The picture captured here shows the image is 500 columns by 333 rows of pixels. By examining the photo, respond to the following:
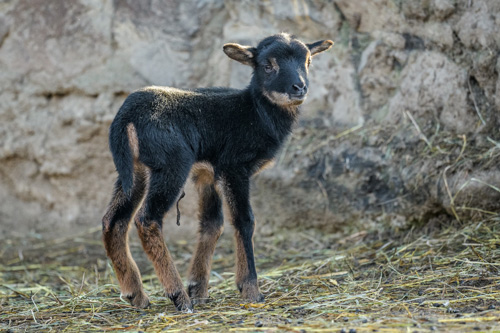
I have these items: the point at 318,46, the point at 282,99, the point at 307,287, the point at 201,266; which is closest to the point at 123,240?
the point at 201,266

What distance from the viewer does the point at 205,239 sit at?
22.5 feet

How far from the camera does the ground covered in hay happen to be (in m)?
5.29

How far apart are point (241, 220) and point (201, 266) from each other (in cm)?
74

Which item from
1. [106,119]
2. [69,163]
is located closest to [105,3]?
[106,119]

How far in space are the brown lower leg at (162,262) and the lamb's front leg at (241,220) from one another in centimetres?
68

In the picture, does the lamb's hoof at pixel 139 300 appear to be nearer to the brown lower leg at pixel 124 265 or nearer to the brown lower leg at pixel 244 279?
the brown lower leg at pixel 124 265

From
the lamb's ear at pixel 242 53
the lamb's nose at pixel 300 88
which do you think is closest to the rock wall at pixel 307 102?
the lamb's nose at pixel 300 88

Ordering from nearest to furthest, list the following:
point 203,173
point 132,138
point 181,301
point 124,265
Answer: point 181,301 < point 132,138 < point 124,265 < point 203,173

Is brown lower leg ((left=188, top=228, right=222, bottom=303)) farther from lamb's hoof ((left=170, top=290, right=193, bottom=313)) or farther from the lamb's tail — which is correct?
the lamb's tail

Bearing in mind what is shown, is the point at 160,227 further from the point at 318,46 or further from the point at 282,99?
the point at 318,46

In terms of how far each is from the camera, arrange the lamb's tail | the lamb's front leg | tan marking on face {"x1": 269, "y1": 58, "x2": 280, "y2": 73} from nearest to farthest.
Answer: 1. the lamb's tail
2. the lamb's front leg
3. tan marking on face {"x1": 269, "y1": 58, "x2": 280, "y2": 73}

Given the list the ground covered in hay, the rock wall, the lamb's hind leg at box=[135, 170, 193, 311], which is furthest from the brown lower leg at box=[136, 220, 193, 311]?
the rock wall

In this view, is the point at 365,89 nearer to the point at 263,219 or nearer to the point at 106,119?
the point at 263,219

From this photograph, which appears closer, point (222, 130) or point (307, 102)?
point (222, 130)
